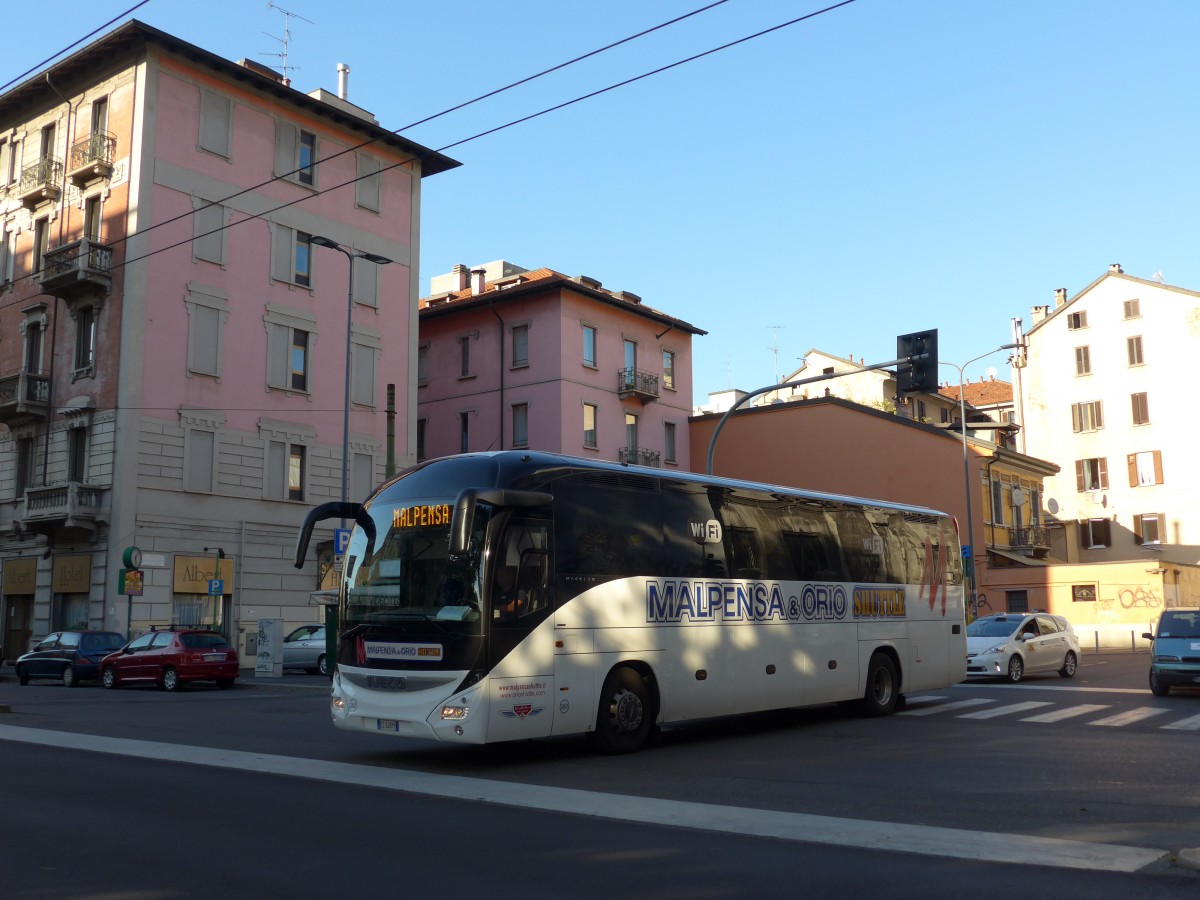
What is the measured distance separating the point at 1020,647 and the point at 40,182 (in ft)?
116

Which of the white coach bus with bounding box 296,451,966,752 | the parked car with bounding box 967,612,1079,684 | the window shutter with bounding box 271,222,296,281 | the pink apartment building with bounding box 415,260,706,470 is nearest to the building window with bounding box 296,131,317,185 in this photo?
the window shutter with bounding box 271,222,296,281

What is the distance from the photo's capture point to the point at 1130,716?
17.4 metres

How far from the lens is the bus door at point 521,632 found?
11.6 meters

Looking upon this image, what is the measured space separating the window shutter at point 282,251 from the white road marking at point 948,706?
28.2m

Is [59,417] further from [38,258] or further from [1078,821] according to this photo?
[1078,821]

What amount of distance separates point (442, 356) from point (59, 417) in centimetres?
1920

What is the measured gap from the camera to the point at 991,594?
153ft

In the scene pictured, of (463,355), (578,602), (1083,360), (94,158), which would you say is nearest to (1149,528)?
(1083,360)

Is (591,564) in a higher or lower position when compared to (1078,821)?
higher

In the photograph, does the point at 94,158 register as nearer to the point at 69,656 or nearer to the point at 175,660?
the point at 69,656

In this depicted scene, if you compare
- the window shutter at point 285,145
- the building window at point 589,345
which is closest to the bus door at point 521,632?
the window shutter at point 285,145

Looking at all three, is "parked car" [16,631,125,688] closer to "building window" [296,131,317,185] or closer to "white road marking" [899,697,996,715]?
"building window" [296,131,317,185]

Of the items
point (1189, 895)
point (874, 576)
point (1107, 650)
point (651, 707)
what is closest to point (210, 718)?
point (651, 707)

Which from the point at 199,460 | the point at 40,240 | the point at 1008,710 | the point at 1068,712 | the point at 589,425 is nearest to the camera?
the point at 1068,712
